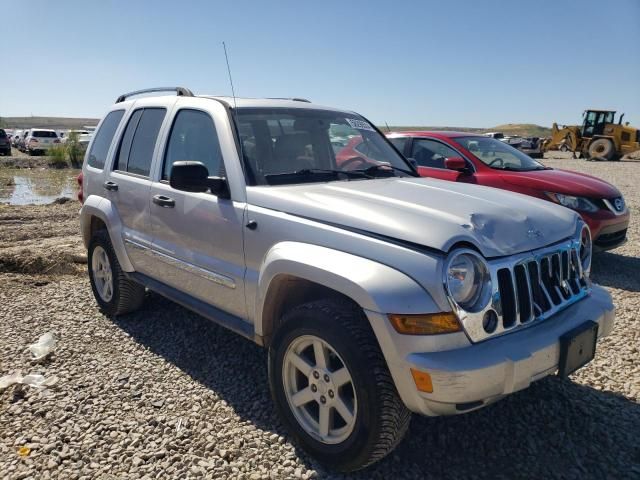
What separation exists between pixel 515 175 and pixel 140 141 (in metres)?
4.55

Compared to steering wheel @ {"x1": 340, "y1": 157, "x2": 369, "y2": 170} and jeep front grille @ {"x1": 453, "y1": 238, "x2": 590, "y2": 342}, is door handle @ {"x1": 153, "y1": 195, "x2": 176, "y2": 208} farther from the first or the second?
jeep front grille @ {"x1": 453, "y1": 238, "x2": 590, "y2": 342}

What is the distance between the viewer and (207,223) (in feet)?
10.8

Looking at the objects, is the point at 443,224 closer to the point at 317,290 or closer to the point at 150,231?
the point at 317,290

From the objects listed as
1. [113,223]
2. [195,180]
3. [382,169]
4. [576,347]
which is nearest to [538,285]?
[576,347]

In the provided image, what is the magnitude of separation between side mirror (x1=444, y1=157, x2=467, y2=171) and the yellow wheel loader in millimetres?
26879

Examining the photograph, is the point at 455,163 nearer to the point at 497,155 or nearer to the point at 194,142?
the point at 497,155

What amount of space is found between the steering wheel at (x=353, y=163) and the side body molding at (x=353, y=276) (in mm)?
1126

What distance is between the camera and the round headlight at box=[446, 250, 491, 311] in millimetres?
2277

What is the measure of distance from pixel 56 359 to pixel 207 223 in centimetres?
178

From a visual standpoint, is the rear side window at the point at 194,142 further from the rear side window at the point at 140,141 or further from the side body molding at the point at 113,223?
the side body molding at the point at 113,223

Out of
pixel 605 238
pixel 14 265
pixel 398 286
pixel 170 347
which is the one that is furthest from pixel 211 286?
pixel 605 238

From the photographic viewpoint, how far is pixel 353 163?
3727 millimetres

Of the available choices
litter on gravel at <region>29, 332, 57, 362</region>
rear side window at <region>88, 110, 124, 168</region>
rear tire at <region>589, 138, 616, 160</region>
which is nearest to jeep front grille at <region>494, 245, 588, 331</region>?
litter on gravel at <region>29, 332, 57, 362</region>

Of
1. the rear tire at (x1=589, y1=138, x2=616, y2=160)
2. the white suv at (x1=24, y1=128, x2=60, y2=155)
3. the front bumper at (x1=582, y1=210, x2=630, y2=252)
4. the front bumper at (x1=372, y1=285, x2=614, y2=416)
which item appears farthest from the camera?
the white suv at (x1=24, y1=128, x2=60, y2=155)
